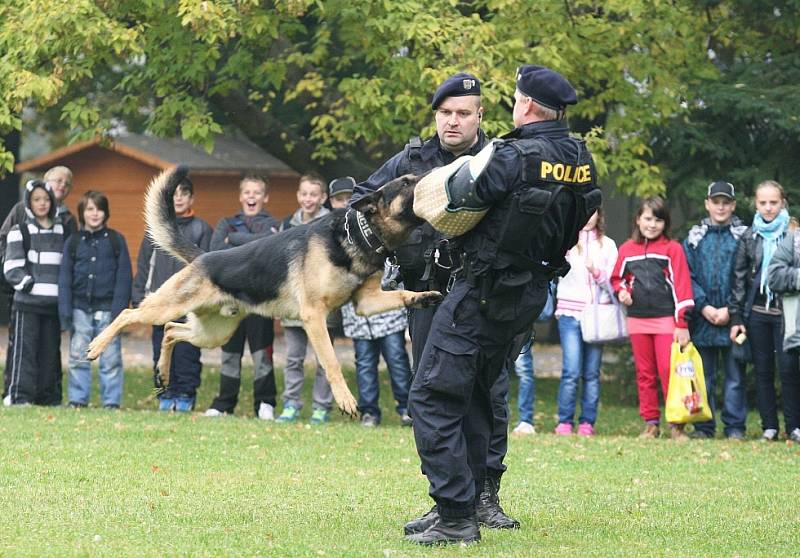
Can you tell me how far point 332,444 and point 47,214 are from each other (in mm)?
4213

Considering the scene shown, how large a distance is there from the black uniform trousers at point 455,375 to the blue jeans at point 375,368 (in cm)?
559

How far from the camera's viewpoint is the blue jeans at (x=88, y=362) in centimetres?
1163

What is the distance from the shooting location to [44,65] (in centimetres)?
1216

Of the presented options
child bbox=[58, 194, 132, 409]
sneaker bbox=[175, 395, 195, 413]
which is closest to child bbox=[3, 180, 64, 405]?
child bbox=[58, 194, 132, 409]

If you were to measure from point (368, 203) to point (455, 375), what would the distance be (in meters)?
1.60

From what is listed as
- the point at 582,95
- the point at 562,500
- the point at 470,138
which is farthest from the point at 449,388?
the point at 582,95

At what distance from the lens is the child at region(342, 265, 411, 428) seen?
11.0 meters

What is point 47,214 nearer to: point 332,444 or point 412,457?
point 332,444

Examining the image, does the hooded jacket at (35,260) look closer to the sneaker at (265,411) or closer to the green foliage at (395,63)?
the green foliage at (395,63)

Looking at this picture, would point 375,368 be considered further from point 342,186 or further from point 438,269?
point 438,269

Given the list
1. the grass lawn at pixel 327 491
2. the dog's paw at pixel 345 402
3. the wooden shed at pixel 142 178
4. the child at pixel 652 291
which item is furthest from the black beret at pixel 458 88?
the wooden shed at pixel 142 178

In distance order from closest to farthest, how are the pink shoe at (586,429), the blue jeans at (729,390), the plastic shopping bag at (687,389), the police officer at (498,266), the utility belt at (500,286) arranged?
the police officer at (498,266) → the utility belt at (500,286) → the plastic shopping bag at (687,389) → the blue jeans at (729,390) → the pink shoe at (586,429)

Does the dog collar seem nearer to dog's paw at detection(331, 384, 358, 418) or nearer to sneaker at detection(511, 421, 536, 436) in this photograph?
dog's paw at detection(331, 384, 358, 418)

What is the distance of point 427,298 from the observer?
20.4 ft
